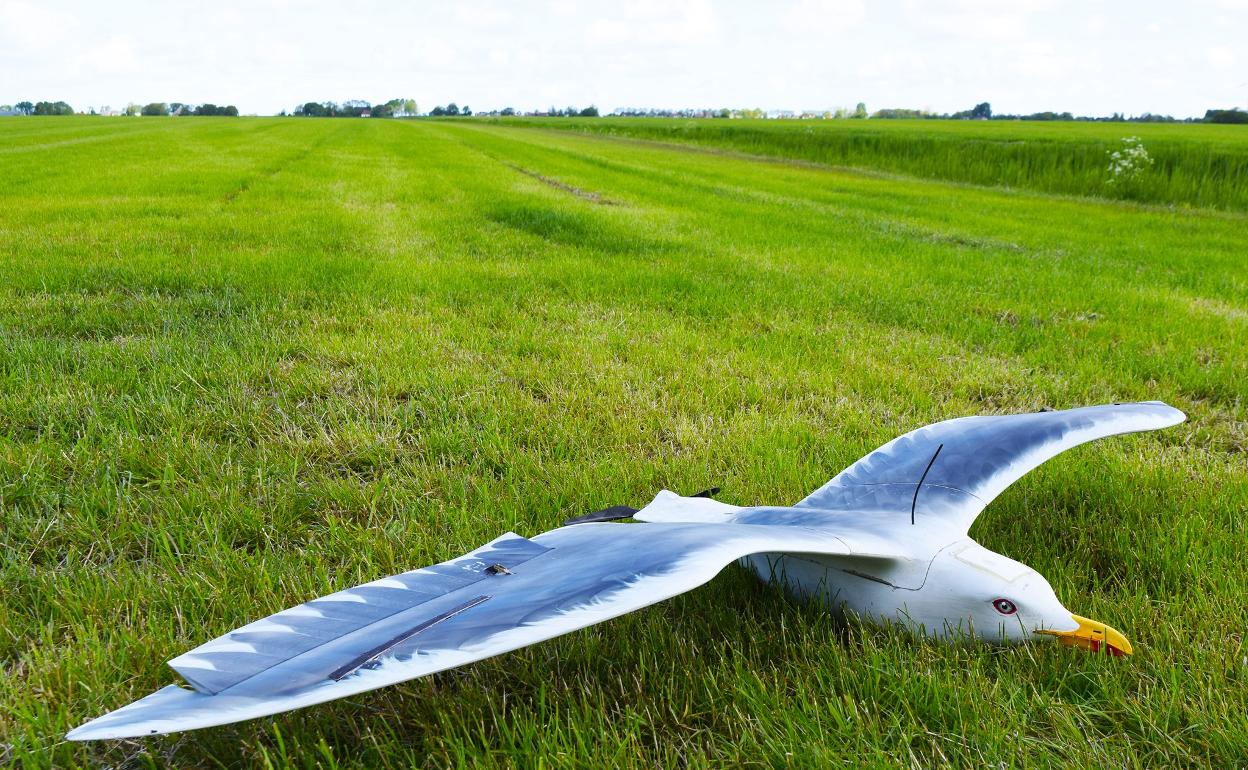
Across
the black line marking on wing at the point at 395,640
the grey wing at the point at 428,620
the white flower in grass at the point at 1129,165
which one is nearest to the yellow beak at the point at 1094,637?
the grey wing at the point at 428,620

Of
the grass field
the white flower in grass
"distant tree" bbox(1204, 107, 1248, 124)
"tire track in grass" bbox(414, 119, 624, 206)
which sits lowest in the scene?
the grass field

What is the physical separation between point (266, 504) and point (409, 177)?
41.1 feet

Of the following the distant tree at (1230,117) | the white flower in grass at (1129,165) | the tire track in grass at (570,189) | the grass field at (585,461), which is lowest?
the grass field at (585,461)

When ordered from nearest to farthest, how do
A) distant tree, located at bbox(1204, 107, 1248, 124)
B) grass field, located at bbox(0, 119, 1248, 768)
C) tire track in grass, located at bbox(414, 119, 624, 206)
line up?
grass field, located at bbox(0, 119, 1248, 768)
tire track in grass, located at bbox(414, 119, 624, 206)
distant tree, located at bbox(1204, 107, 1248, 124)

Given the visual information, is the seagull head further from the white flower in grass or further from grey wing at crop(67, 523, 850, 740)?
the white flower in grass

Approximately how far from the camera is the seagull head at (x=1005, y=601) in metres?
1.73

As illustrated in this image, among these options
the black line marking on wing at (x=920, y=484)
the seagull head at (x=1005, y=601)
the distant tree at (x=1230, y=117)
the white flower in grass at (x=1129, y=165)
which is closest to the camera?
the seagull head at (x=1005, y=601)

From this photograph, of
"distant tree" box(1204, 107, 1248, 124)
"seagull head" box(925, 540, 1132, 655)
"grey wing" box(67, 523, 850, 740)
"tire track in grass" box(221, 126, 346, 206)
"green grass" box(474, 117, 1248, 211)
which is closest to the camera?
"grey wing" box(67, 523, 850, 740)

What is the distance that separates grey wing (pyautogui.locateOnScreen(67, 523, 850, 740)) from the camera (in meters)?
1.19

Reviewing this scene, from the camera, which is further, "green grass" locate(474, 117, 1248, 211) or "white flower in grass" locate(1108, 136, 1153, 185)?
"white flower in grass" locate(1108, 136, 1153, 185)

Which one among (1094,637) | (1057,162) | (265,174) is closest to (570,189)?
(265,174)

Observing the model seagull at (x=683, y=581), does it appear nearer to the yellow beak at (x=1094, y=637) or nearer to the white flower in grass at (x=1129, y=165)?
the yellow beak at (x=1094, y=637)

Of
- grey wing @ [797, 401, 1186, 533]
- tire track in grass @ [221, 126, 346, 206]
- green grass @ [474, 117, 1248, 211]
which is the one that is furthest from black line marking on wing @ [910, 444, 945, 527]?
green grass @ [474, 117, 1248, 211]

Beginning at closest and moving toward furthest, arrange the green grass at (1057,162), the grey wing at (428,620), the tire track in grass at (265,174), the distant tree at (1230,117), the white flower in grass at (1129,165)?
the grey wing at (428,620)
the tire track in grass at (265,174)
the green grass at (1057,162)
the white flower in grass at (1129,165)
the distant tree at (1230,117)
